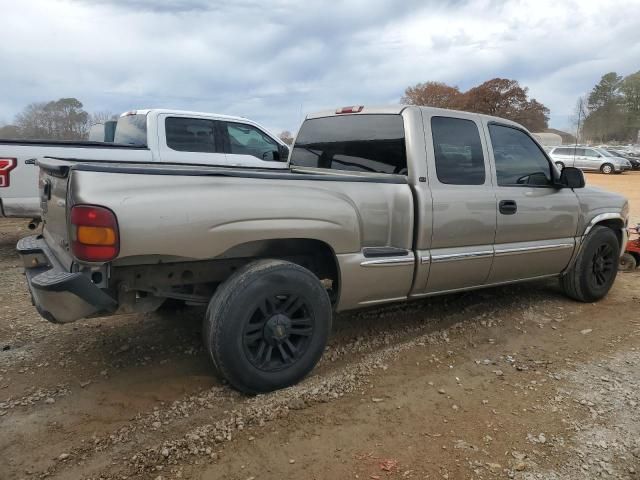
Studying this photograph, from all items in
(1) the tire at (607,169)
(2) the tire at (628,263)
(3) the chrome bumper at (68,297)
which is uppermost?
(1) the tire at (607,169)

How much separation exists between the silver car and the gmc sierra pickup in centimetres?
2766

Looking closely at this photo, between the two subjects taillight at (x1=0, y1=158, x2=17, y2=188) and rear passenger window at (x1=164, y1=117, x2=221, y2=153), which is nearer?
taillight at (x1=0, y1=158, x2=17, y2=188)

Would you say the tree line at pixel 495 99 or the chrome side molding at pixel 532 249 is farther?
the tree line at pixel 495 99

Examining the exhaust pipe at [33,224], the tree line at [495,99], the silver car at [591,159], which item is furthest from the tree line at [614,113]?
the exhaust pipe at [33,224]

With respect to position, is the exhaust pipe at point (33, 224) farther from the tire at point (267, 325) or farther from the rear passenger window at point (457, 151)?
the rear passenger window at point (457, 151)

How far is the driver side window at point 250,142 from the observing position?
813 cm

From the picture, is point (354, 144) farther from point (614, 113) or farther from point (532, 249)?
point (614, 113)

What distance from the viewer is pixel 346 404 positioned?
3182mm

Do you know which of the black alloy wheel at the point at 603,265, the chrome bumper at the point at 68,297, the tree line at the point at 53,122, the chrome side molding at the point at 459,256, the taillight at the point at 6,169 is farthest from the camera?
the tree line at the point at 53,122

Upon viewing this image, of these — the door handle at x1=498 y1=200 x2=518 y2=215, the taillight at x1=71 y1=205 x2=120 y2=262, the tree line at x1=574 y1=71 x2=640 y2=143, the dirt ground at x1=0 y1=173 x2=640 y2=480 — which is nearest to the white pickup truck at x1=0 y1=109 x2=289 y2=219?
the dirt ground at x1=0 y1=173 x2=640 y2=480

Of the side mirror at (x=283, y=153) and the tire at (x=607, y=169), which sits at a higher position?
the tire at (x=607, y=169)

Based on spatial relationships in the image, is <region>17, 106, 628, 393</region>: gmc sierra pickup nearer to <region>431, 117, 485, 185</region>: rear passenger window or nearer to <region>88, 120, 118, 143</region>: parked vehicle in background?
<region>431, 117, 485, 185</region>: rear passenger window

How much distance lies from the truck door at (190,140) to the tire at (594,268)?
4935mm

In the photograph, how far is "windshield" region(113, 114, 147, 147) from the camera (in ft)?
24.9
